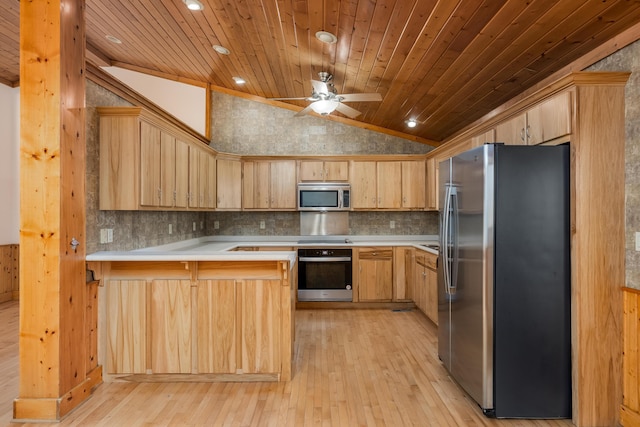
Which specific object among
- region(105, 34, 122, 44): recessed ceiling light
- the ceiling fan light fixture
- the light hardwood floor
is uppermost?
region(105, 34, 122, 44): recessed ceiling light

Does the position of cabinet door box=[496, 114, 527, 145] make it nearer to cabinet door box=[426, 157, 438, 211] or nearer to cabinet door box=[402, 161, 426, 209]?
cabinet door box=[426, 157, 438, 211]

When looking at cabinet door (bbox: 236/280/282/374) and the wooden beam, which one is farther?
the wooden beam

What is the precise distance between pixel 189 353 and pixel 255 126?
3.82 m

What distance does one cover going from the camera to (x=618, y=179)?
228 centimetres

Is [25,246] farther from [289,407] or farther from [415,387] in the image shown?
[415,387]

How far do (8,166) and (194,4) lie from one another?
4.42m

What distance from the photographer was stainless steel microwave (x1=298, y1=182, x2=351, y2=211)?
17.8 ft

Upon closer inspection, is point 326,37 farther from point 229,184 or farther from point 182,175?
point 229,184

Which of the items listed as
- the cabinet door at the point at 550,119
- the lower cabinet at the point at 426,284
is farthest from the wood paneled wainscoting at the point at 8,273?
the cabinet door at the point at 550,119

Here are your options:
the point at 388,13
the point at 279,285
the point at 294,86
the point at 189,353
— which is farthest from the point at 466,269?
the point at 294,86

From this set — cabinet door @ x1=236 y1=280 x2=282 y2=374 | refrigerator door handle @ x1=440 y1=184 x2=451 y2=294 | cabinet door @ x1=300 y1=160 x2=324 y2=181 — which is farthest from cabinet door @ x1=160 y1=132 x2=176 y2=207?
refrigerator door handle @ x1=440 y1=184 x2=451 y2=294

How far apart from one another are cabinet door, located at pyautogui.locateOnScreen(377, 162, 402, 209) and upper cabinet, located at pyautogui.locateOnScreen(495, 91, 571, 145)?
7.91ft

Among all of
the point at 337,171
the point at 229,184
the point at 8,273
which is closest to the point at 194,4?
the point at 229,184

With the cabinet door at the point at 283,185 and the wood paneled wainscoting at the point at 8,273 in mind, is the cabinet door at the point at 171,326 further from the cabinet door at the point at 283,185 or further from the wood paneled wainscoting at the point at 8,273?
the wood paneled wainscoting at the point at 8,273
